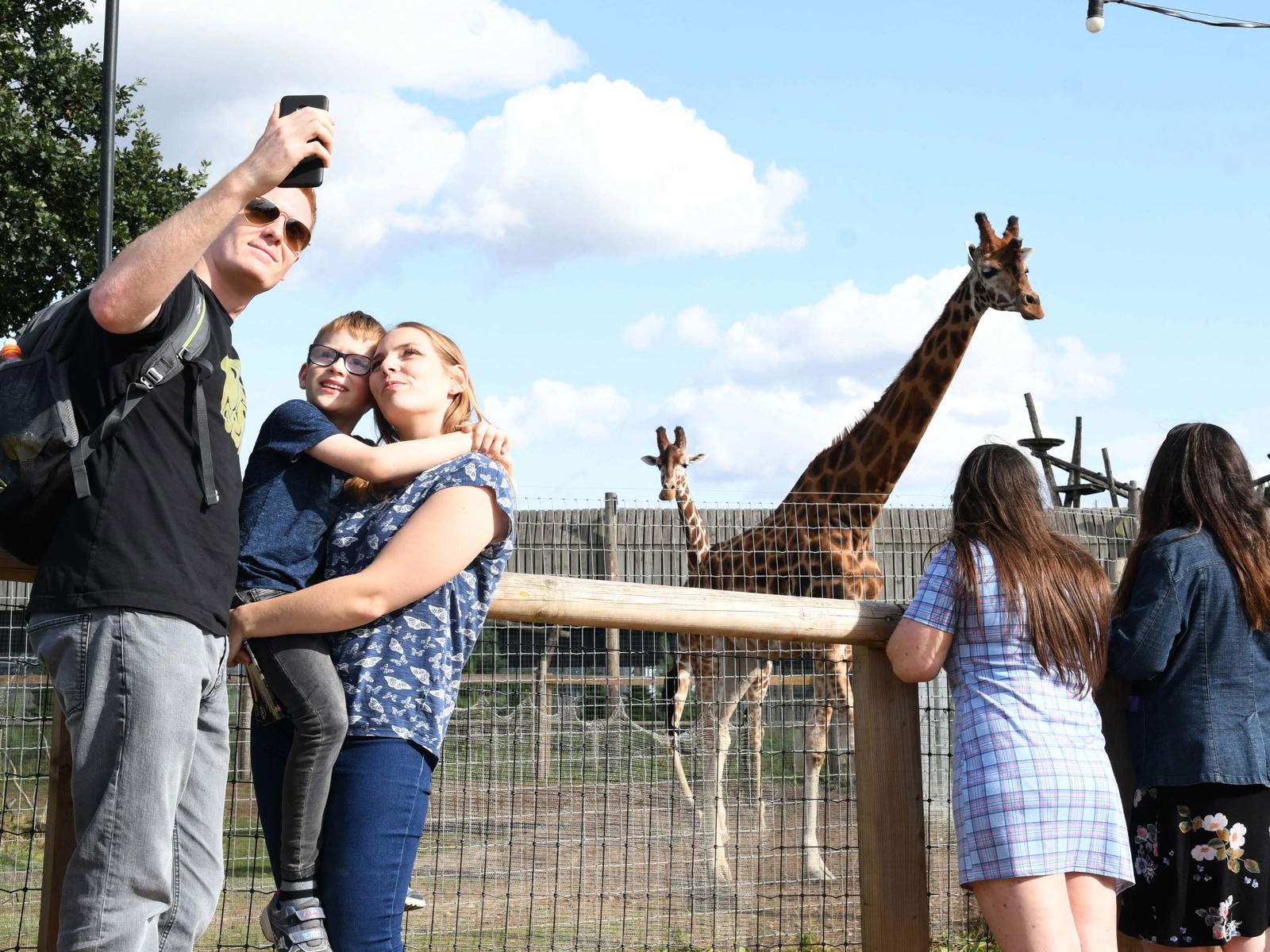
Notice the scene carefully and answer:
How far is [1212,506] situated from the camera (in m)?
3.08

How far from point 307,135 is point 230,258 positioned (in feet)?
1.11

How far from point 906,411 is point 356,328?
620cm

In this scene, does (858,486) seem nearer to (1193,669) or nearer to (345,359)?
(1193,669)

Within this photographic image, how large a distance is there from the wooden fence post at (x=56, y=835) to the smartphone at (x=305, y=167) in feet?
3.99

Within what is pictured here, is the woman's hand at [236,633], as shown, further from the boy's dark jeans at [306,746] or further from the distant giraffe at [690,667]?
the distant giraffe at [690,667]

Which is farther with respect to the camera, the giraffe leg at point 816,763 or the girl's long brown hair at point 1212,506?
the giraffe leg at point 816,763

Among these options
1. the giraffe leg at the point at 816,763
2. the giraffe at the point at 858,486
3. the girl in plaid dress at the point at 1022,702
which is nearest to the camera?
the girl in plaid dress at the point at 1022,702

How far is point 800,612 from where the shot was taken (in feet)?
10.3

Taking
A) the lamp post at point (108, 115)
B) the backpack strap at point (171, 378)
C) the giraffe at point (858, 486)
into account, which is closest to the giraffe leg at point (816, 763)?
the giraffe at point (858, 486)

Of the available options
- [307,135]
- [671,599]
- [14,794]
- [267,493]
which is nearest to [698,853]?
[14,794]

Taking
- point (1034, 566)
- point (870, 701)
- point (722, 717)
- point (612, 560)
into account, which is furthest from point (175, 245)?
point (722, 717)

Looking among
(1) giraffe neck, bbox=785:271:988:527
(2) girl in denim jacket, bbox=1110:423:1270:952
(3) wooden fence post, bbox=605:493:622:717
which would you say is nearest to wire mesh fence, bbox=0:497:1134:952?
(3) wooden fence post, bbox=605:493:622:717

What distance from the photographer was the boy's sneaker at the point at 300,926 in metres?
2.05

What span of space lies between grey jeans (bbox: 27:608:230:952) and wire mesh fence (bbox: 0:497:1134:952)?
268 cm
